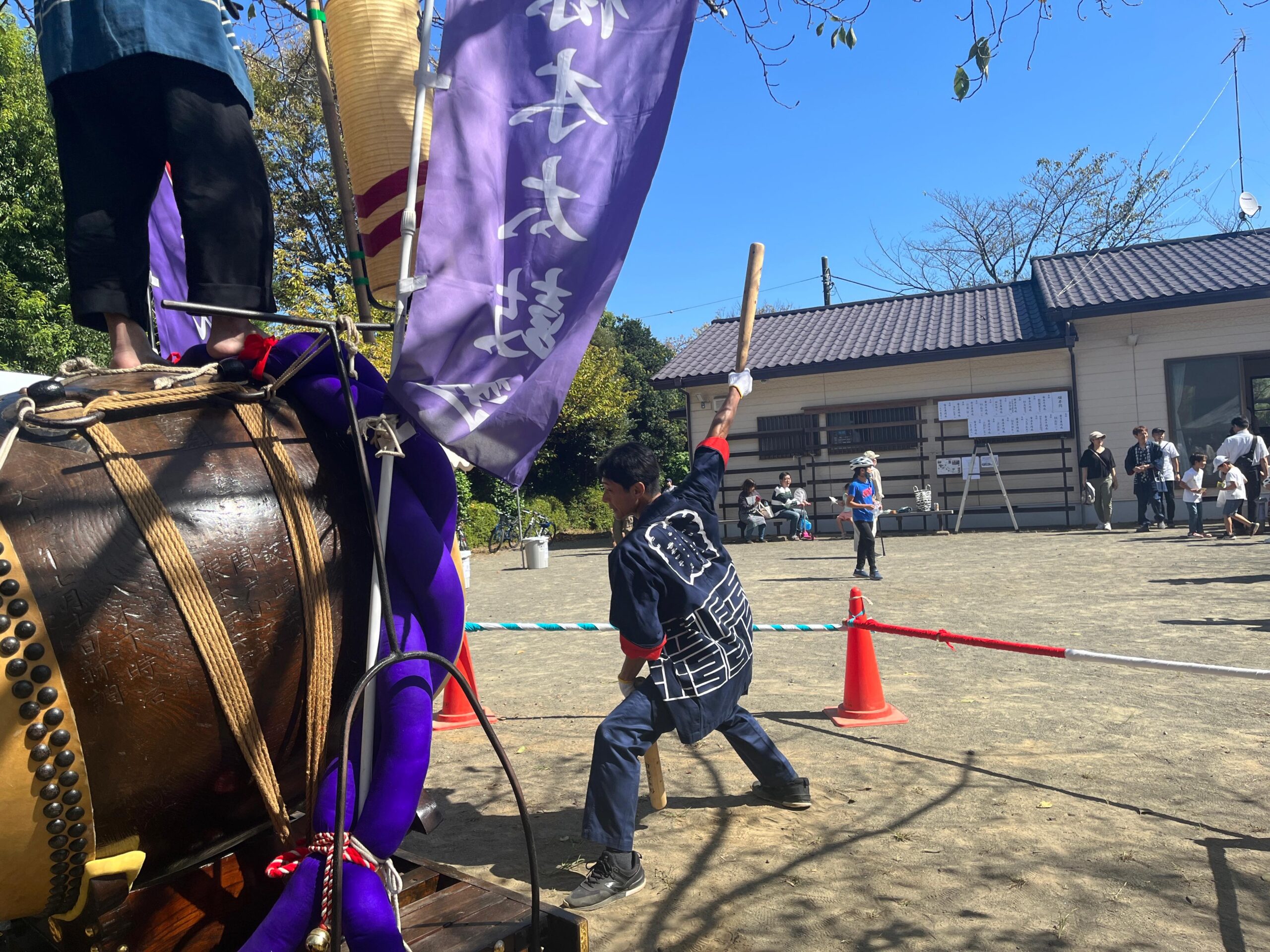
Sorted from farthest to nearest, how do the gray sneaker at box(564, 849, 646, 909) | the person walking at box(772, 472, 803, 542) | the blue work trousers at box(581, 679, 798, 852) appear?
the person walking at box(772, 472, 803, 542)
the blue work trousers at box(581, 679, 798, 852)
the gray sneaker at box(564, 849, 646, 909)

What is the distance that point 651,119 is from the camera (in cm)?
186

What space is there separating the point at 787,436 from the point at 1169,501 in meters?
7.54

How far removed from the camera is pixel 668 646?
3619mm

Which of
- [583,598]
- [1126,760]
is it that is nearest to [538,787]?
[1126,760]

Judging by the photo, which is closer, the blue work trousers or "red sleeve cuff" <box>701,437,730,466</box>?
the blue work trousers

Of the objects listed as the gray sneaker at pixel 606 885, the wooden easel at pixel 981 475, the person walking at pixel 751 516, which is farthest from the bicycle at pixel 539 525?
the gray sneaker at pixel 606 885

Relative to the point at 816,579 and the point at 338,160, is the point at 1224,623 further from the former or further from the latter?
the point at 338,160

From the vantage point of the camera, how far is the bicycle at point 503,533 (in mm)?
19859

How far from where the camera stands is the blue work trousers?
3264mm

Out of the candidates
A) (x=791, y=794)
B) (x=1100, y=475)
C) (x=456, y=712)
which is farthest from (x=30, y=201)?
(x=1100, y=475)

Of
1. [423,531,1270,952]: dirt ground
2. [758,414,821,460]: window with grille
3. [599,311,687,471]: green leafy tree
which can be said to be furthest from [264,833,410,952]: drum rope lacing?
[599,311,687,471]: green leafy tree

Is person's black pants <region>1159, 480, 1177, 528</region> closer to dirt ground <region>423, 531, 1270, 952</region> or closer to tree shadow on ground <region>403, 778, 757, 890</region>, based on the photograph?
dirt ground <region>423, 531, 1270, 952</region>

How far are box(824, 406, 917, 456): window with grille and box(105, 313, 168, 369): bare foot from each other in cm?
1815

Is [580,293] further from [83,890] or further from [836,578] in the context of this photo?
[836,578]
